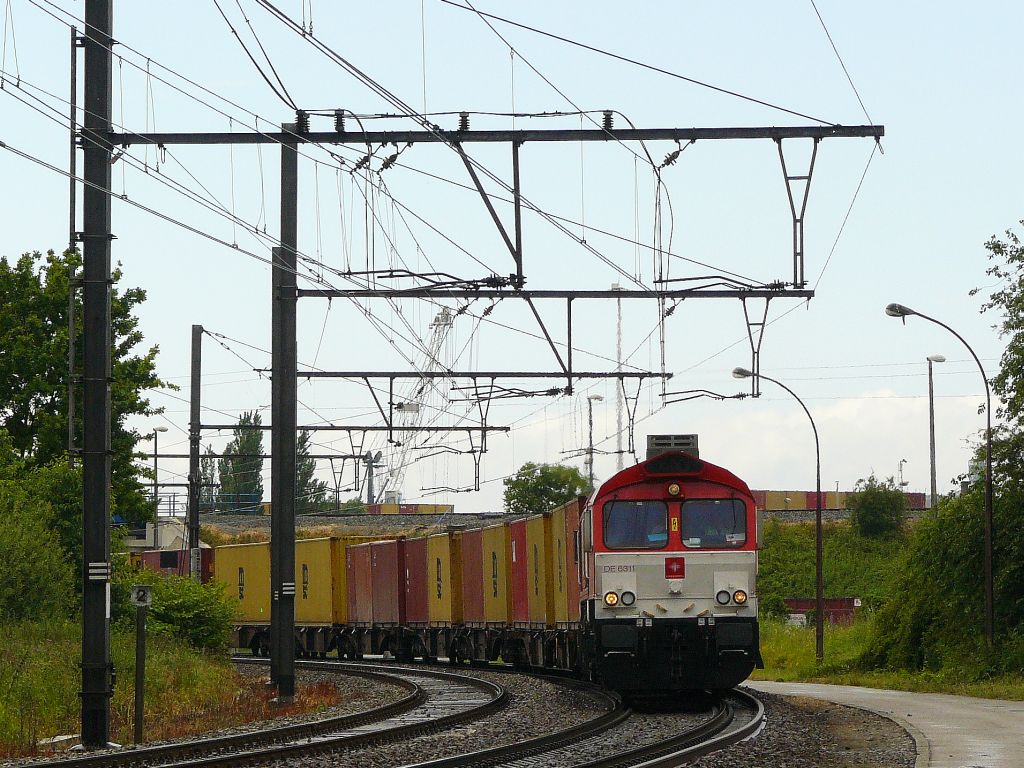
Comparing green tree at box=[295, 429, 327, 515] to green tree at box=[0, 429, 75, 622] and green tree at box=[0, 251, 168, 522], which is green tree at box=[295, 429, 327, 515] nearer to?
green tree at box=[0, 251, 168, 522]

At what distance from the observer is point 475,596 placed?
33.2 m

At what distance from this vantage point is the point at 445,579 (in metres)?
35.5

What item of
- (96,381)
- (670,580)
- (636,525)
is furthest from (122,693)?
(670,580)

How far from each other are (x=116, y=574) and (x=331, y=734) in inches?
668

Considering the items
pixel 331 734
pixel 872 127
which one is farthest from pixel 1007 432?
pixel 331 734

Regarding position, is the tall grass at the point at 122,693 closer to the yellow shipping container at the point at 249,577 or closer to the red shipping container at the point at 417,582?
the red shipping container at the point at 417,582

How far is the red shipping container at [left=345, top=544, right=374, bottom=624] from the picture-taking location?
40.6 meters

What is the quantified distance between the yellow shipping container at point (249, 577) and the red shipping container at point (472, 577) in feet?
36.7

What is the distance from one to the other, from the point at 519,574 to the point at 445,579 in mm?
6691

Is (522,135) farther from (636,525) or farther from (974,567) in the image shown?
(974,567)

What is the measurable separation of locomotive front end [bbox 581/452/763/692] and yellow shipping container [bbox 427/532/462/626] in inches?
584

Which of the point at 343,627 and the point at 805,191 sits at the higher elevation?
the point at 805,191

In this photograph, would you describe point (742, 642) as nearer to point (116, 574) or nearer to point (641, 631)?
point (641, 631)

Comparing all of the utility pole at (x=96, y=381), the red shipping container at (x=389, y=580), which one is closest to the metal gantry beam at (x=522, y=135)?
the utility pole at (x=96, y=381)
